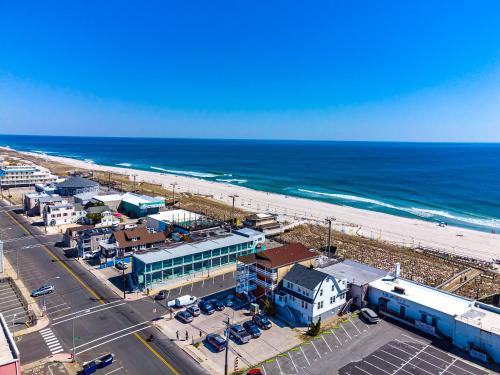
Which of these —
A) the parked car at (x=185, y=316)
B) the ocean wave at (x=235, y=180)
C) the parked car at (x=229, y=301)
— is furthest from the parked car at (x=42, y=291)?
the ocean wave at (x=235, y=180)

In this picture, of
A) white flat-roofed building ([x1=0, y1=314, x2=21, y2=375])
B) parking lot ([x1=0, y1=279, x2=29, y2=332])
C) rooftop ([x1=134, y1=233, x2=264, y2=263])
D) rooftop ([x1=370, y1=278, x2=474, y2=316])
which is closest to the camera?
white flat-roofed building ([x1=0, y1=314, x2=21, y2=375])

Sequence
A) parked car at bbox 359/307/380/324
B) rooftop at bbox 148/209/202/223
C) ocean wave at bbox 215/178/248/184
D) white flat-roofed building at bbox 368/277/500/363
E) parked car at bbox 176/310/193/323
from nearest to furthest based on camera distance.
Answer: white flat-roofed building at bbox 368/277/500/363, parked car at bbox 176/310/193/323, parked car at bbox 359/307/380/324, rooftop at bbox 148/209/202/223, ocean wave at bbox 215/178/248/184

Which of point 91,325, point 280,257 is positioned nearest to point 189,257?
point 280,257

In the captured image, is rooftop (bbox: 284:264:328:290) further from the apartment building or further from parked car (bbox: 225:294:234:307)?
parked car (bbox: 225:294:234:307)

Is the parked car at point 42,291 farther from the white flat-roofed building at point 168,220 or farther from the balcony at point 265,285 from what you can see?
the white flat-roofed building at point 168,220

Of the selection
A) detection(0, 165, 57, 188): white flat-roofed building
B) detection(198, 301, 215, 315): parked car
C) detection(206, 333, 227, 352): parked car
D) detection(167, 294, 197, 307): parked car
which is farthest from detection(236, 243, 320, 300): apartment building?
detection(0, 165, 57, 188): white flat-roofed building

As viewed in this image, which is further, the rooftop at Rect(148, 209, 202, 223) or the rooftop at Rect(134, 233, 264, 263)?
the rooftop at Rect(148, 209, 202, 223)

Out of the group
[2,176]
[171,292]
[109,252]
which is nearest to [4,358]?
[171,292]
